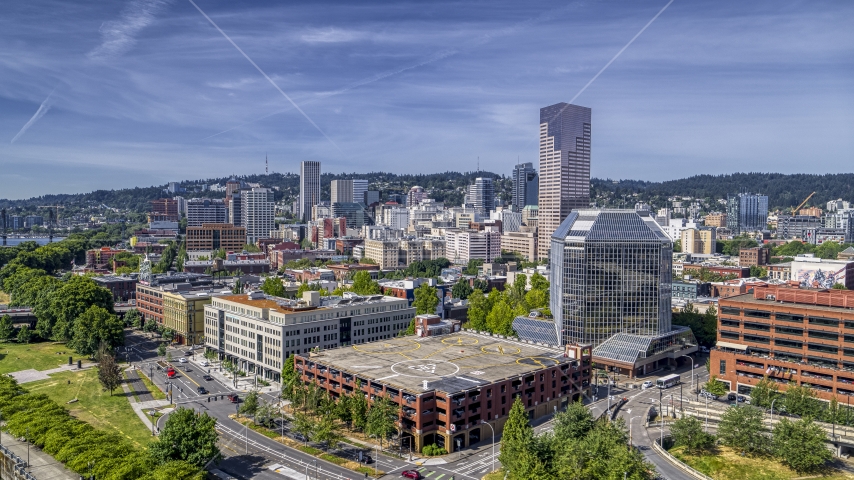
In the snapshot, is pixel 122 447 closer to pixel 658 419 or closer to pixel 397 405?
pixel 397 405

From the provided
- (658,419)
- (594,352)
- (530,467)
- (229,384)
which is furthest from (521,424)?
(229,384)

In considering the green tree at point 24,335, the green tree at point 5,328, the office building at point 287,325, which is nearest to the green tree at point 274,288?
the office building at point 287,325

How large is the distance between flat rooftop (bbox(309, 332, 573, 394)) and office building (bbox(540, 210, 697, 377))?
1468 centimetres

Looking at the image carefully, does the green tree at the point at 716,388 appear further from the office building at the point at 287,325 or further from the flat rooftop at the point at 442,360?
the office building at the point at 287,325

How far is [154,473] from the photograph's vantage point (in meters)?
49.2

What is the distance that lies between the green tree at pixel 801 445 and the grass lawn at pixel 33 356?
95018mm

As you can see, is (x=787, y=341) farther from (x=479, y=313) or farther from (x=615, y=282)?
(x=479, y=313)

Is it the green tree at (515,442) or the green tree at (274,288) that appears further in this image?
the green tree at (274,288)

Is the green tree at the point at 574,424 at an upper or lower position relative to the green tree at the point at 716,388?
upper

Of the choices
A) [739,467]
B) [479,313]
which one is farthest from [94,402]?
[739,467]

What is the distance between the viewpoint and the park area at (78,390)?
6931 cm

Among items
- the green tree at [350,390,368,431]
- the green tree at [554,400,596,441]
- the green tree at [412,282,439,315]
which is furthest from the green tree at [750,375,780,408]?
the green tree at [412,282,439,315]

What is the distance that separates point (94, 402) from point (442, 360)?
140 feet

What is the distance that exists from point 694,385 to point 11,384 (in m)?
84.2
